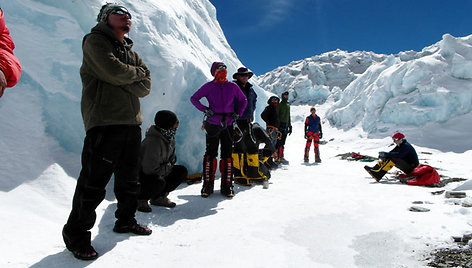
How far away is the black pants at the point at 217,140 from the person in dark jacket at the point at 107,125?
5.46 ft

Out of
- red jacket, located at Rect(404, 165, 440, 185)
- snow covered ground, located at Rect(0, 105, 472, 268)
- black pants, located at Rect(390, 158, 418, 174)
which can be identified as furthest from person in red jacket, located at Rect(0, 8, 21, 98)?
black pants, located at Rect(390, 158, 418, 174)

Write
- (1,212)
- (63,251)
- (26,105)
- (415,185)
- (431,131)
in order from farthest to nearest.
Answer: (431,131) → (415,185) → (26,105) → (1,212) → (63,251)

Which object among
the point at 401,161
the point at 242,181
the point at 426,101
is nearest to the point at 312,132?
the point at 401,161

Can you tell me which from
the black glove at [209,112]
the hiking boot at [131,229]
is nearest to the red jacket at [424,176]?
the black glove at [209,112]

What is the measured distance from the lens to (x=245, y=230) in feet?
9.09

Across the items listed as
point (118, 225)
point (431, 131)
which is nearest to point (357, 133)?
point (431, 131)

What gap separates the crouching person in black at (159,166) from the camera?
3121 millimetres

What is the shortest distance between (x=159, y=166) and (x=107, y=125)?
3.51ft

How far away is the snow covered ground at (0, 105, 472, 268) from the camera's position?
210 cm

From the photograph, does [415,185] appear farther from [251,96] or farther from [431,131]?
[431,131]

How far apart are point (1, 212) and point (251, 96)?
12.5 ft

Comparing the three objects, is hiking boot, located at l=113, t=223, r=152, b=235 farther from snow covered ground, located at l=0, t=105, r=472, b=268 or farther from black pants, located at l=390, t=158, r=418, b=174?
black pants, located at l=390, t=158, r=418, b=174

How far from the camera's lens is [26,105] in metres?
3.31

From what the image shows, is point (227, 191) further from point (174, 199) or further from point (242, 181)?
point (242, 181)
